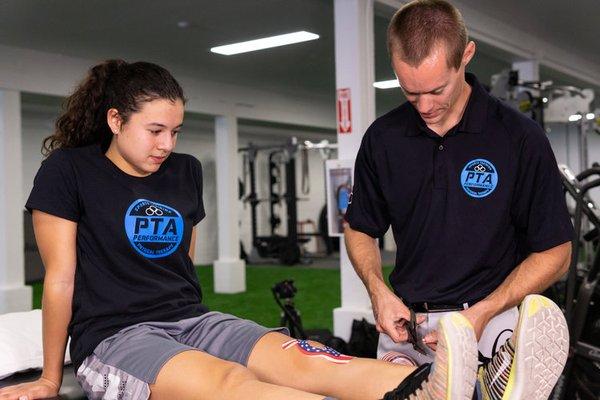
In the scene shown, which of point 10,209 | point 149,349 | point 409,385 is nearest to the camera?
point 409,385

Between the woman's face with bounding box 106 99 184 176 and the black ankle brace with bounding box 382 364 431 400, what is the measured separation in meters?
0.79

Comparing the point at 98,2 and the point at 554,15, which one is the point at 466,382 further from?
the point at 554,15

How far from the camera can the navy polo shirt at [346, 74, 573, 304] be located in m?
1.57

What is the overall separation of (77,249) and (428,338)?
87 cm

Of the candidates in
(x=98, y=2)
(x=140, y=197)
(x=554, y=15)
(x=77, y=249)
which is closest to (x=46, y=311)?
(x=77, y=249)

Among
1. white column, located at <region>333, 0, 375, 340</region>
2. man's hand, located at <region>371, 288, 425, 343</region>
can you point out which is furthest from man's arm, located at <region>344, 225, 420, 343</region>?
white column, located at <region>333, 0, 375, 340</region>

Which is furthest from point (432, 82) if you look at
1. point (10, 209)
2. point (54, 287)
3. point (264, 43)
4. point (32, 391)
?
point (10, 209)

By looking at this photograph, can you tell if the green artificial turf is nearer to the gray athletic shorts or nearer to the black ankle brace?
the gray athletic shorts

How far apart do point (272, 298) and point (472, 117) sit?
214 inches

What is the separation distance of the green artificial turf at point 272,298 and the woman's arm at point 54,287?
384 centimetres

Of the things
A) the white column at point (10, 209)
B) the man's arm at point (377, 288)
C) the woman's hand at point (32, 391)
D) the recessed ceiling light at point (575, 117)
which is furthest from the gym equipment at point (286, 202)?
the woman's hand at point (32, 391)

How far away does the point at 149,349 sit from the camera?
1.41 metres

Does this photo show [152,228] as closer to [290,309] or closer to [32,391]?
[32,391]

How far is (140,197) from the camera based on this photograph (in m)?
1.60
